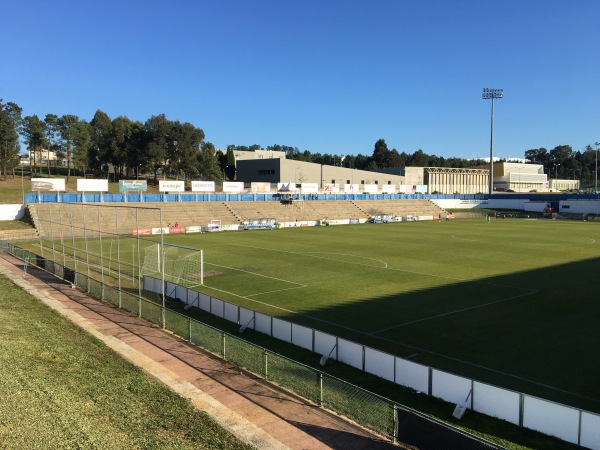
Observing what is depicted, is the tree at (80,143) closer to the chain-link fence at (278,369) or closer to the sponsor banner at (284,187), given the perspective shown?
the sponsor banner at (284,187)

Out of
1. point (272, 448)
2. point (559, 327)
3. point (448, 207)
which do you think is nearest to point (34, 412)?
point (272, 448)

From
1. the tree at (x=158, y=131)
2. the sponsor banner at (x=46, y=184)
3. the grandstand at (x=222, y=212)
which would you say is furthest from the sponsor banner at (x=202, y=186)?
the tree at (x=158, y=131)

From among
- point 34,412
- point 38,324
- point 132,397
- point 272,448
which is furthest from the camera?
point 38,324

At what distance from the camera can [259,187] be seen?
90.0 metres

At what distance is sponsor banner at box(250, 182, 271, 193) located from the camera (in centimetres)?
8931

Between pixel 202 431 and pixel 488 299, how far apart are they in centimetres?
1967

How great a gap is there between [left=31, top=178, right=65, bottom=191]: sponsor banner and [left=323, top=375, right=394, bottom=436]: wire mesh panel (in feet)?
207

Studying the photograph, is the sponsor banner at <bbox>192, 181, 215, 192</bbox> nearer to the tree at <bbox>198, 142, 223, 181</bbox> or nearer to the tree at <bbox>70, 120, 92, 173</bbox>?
the tree at <bbox>198, 142, 223, 181</bbox>

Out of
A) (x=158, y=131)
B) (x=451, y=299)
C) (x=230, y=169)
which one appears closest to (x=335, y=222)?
(x=158, y=131)

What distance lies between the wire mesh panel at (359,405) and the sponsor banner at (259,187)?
77.7m

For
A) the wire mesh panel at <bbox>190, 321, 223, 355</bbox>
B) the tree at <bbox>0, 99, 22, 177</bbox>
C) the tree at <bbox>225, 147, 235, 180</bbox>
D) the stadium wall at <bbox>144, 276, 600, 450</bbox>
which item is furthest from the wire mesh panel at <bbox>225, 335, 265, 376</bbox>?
the tree at <bbox>225, 147, 235, 180</bbox>

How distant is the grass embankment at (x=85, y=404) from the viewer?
33.4ft

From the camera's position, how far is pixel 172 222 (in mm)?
68938

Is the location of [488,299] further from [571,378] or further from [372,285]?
[571,378]
